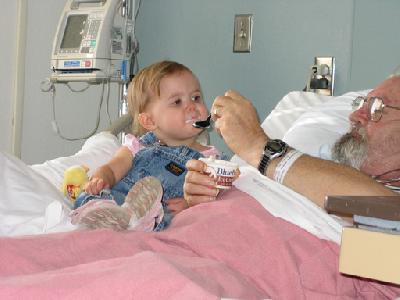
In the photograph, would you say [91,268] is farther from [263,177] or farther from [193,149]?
[193,149]

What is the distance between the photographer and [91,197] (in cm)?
187

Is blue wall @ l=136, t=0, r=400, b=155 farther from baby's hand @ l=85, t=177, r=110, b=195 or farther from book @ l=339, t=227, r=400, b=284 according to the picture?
book @ l=339, t=227, r=400, b=284

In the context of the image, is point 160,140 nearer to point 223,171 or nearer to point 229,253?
point 223,171

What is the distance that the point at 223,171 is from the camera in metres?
1.67

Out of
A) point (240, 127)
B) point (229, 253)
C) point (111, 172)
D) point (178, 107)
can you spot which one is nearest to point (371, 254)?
point (229, 253)

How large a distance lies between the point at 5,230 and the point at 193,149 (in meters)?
0.77

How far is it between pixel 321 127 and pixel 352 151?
353 mm

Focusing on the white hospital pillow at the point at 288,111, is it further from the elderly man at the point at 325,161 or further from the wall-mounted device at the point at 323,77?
the elderly man at the point at 325,161

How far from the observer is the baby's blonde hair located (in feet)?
7.50

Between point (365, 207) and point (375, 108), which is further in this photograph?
point (375, 108)

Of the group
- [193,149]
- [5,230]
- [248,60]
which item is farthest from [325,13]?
[5,230]

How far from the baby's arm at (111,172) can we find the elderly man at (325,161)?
31cm

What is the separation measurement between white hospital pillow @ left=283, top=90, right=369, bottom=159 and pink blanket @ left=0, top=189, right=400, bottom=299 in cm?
59

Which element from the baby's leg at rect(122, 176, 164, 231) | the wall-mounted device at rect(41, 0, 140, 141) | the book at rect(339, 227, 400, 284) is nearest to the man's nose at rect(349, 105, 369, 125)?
the baby's leg at rect(122, 176, 164, 231)
